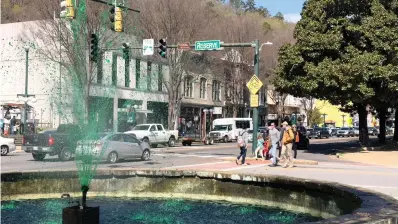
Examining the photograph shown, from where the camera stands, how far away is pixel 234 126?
5475 centimetres

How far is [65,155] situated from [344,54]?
18.6 metres

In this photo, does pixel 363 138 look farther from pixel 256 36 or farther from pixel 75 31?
pixel 75 31

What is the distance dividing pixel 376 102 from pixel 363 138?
5.39 metres

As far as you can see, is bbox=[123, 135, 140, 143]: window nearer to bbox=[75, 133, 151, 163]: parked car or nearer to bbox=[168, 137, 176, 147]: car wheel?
bbox=[75, 133, 151, 163]: parked car

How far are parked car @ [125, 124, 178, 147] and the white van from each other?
12.9m

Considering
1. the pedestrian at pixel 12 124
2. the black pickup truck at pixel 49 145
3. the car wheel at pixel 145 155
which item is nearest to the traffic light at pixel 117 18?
the black pickup truck at pixel 49 145

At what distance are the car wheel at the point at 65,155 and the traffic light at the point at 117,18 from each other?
6668 mm

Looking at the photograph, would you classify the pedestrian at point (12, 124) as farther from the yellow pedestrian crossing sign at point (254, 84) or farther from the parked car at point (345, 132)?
the parked car at point (345, 132)

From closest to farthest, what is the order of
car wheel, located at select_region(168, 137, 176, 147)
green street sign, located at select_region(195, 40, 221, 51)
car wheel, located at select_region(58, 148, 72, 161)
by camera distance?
1. car wheel, located at select_region(58, 148, 72, 161)
2. green street sign, located at select_region(195, 40, 221, 51)
3. car wheel, located at select_region(168, 137, 176, 147)

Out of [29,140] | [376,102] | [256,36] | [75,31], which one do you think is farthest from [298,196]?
[256,36]

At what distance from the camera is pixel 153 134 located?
38.4m

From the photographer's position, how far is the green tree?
29.7 m

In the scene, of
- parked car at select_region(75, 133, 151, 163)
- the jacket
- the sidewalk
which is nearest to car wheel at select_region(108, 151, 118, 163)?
parked car at select_region(75, 133, 151, 163)

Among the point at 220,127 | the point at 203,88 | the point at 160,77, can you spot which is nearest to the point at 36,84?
the point at 160,77
